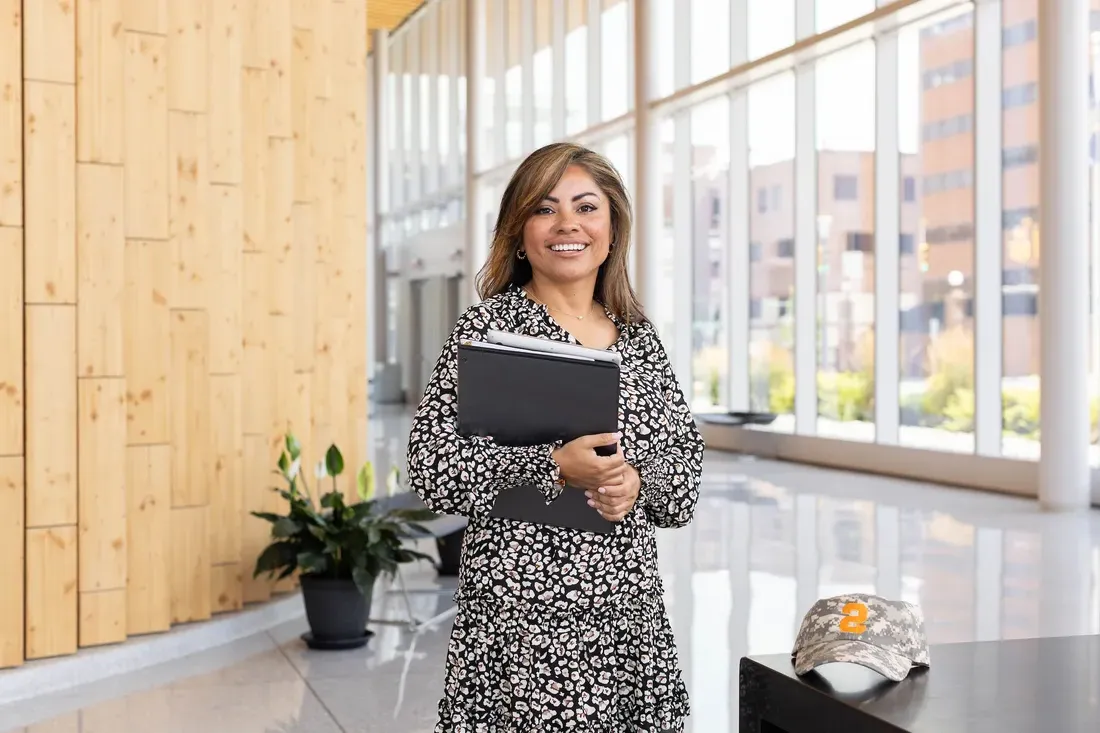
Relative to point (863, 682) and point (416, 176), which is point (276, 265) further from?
point (416, 176)

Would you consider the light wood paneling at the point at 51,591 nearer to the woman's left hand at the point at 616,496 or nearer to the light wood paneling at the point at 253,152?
the light wood paneling at the point at 253,152

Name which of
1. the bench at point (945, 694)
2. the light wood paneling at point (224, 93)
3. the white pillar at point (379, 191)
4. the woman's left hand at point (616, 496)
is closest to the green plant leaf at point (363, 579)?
the light wood paneling at point (224, 93)

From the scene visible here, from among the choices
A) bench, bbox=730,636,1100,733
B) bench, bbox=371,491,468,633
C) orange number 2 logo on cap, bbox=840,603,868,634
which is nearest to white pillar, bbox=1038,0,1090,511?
Result: bench, bbox=371,491,468,633

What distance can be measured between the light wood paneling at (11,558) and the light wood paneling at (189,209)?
114cm

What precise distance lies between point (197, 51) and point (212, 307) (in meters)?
1.21

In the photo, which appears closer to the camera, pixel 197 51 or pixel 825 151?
pixel 197 51

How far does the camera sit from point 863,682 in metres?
1.84

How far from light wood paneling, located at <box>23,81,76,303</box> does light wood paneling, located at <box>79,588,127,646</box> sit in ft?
4.19

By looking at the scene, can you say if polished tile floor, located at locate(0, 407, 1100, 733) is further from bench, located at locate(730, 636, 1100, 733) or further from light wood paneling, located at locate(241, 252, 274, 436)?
bench, located at locate(730, 636, 1100, 733)

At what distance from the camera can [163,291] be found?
5816 millimetres

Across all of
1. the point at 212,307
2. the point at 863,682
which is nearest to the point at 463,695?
the point at 863,682

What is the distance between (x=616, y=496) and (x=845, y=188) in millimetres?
13546

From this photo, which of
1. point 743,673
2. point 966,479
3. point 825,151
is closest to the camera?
point 743,673

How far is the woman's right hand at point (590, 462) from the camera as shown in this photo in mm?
2271
